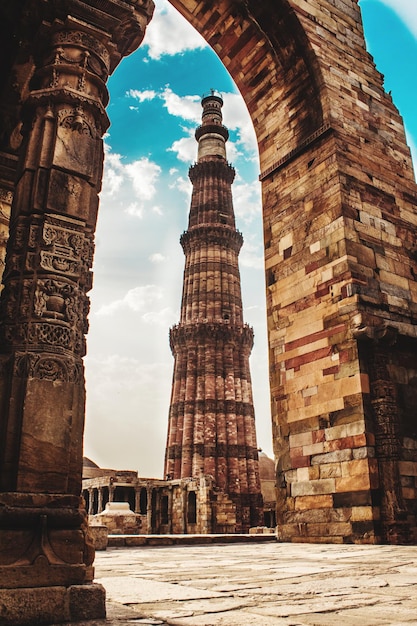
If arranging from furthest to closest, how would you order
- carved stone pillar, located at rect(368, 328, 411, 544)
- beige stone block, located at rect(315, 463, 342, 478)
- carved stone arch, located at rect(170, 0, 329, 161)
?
carved stone arch, located at rect(170, 0, 329, 161), beige stone block, located at rect(315, 463, 342, 478), carved stone pillar, located at rect(368, 328, 411, 544)

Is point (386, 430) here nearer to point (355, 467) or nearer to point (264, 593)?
point (355, 467)

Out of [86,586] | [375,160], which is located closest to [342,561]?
[86,586]

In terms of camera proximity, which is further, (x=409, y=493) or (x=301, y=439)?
(x=301, y=439)

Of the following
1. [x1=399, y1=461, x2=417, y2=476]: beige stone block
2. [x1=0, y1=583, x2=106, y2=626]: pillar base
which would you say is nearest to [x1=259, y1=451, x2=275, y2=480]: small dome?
[x1=399, y1=461, x2=417, y2=476]: beige stone block

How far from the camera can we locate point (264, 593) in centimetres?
197

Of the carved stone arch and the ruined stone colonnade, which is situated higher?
the carved stone arch

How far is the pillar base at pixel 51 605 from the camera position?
4.98 feet

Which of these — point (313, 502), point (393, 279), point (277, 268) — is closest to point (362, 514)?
point (313, 502)

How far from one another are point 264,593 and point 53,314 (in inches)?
53.0

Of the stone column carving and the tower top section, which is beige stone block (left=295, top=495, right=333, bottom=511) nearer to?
the stone column carving

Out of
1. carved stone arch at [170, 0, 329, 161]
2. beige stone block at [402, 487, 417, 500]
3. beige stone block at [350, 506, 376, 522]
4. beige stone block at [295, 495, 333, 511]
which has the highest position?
carved stone arch at [170, 0, 329, 161]

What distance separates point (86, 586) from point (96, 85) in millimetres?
2178

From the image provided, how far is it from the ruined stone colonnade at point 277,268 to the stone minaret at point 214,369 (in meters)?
17.5

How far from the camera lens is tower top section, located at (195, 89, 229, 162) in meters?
29.9
